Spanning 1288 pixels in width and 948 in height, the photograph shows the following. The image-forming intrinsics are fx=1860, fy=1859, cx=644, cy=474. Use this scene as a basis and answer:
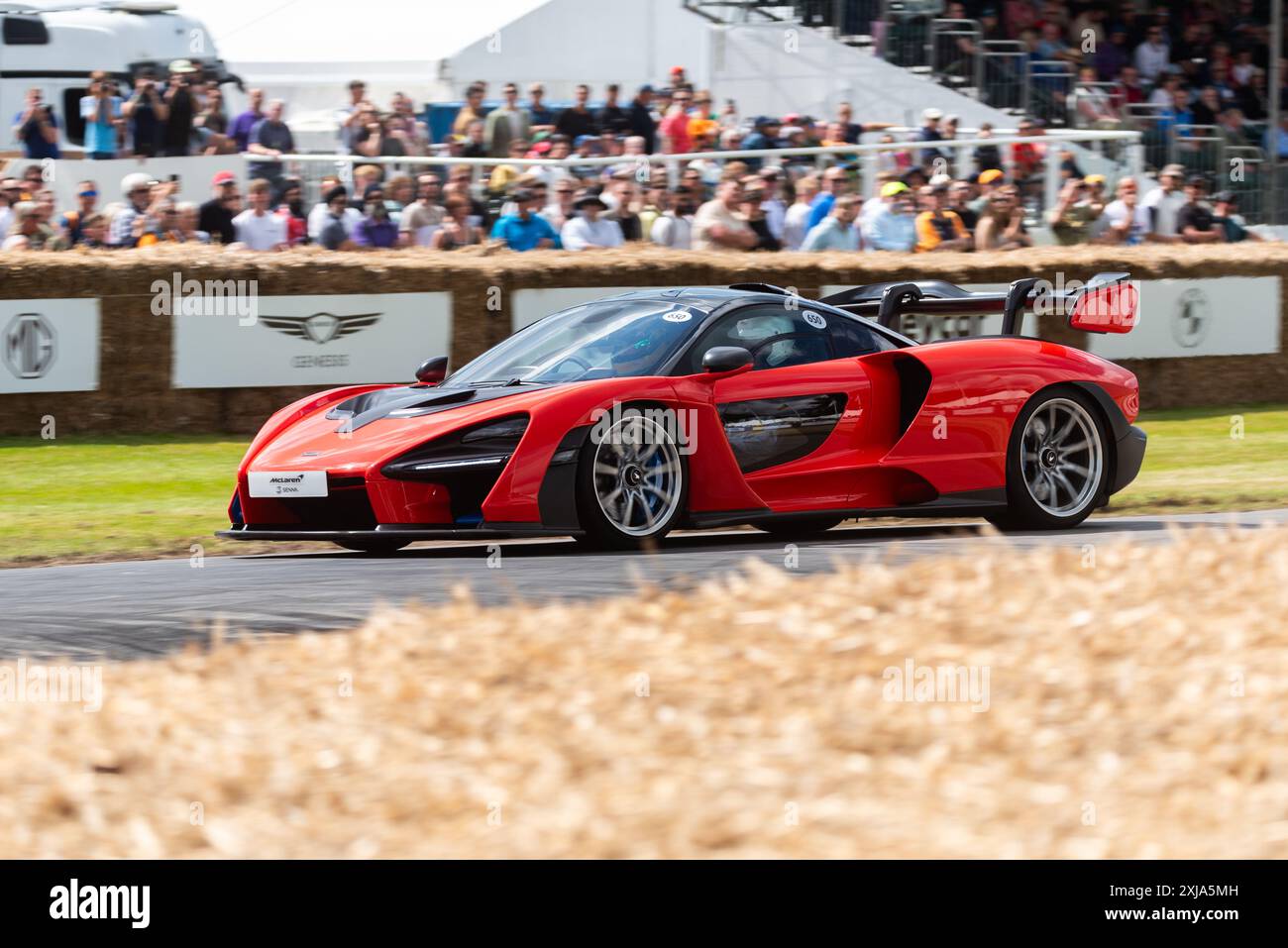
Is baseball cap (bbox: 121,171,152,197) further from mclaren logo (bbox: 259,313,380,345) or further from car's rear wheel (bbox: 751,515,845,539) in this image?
car's rear wheel (bbox: 751,515,845,539)

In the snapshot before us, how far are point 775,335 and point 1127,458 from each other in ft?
7.33

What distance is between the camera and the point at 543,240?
15.4 meters

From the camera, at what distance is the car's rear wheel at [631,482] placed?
8828 mm

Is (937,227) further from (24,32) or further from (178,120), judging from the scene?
(24,32)

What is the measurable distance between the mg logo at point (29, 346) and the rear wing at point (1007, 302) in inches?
238

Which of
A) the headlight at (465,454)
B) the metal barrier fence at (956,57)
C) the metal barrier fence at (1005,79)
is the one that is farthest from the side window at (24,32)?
the headlight at (465,454)

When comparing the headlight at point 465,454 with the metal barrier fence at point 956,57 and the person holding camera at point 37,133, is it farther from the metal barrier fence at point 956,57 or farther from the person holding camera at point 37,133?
the metal barrier fence at point 956,57

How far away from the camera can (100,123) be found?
16.5 m

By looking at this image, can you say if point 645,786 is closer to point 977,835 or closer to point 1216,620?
point 977,835

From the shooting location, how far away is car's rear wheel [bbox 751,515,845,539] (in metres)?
9.60

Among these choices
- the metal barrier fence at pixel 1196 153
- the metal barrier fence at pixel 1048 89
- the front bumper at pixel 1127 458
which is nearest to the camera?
the front bumper at pixel 1127 458

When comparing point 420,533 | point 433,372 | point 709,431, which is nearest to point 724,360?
point 709,431

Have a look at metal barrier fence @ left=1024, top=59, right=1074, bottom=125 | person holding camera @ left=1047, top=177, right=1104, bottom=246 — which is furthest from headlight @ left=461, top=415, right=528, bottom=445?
metal barrier fence @ left=1024, top=59, right=1074, bottom=125
